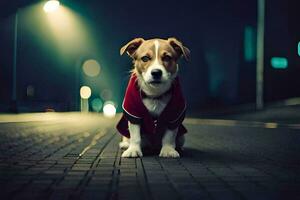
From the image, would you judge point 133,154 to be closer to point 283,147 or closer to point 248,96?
point 283,147

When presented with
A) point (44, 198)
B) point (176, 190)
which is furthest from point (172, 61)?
point (44, 198)

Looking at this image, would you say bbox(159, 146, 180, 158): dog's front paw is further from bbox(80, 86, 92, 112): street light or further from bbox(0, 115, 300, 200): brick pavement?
bbox(80, 86, 92, 112): street light

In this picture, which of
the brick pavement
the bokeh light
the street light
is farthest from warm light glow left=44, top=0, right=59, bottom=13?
the bokeh light

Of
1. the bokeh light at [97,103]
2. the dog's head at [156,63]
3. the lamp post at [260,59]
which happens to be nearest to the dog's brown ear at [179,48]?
the dog's head at [156,63]

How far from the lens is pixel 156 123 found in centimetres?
717

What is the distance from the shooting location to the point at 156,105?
719 centimetres

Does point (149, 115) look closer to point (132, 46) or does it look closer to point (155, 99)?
point (155, 99)

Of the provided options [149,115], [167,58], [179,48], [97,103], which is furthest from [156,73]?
[97,103]

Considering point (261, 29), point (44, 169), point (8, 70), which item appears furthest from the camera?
point (8, 70)

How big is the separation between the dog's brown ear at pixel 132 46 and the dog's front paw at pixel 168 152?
1.46 m

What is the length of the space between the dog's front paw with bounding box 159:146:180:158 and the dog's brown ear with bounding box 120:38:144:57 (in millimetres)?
1457

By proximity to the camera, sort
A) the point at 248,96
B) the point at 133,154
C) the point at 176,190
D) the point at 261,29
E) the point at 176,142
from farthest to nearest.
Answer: the point at 248,96 → the point at 261,29 → the point at 176,142 → the point at 133,154 → the point at 176,190

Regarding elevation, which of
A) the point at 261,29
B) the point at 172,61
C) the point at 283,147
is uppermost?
the point at 261,29

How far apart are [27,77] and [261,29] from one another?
A: 190 feet
